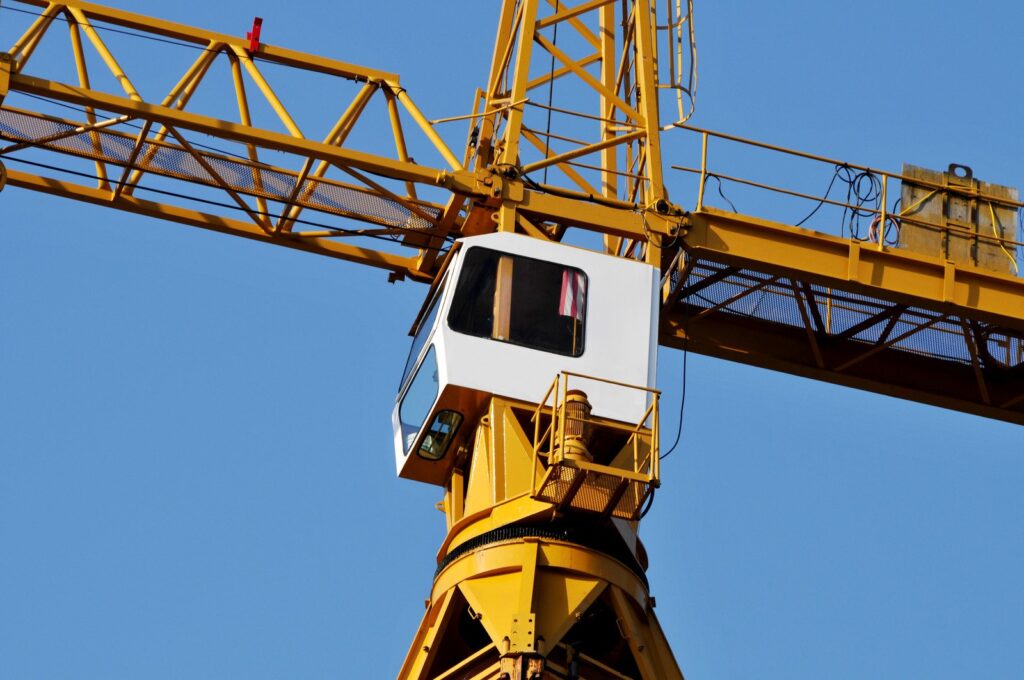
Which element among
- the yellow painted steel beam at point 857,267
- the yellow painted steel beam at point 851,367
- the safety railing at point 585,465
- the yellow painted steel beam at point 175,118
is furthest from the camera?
the yellow painted steel beam at point 851,367

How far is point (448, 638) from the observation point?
22.6m

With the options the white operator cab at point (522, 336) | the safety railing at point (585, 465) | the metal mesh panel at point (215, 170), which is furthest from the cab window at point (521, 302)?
the metal mesh panel at point (215, 170)

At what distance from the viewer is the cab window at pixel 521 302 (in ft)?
77.9

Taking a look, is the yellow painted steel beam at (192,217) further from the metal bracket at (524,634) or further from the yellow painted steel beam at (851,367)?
the metal bracket at (524,634)

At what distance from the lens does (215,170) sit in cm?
2555

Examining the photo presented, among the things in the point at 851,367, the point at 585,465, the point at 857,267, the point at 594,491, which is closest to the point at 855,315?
the point at 851,367

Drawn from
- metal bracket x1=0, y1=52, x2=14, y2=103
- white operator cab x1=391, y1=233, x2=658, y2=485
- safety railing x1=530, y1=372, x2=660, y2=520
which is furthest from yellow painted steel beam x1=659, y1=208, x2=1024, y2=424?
metal bracket x1=0, y1=52, x2=14, y2=103

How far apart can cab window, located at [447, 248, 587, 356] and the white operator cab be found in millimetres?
11

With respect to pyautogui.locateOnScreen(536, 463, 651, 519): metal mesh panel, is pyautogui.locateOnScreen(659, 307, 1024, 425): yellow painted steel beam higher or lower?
higher

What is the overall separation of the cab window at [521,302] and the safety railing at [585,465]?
1228 millimetres

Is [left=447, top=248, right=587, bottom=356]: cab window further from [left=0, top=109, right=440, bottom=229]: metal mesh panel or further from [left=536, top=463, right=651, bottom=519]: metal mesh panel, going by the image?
[left=536, top=463, right=651, bottom=519]: metal mesh panel

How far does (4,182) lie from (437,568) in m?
7.11

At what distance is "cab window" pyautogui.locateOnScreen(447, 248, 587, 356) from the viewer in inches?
935

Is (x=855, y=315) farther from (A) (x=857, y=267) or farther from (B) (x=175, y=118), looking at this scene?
(B) (x=175, y=118)
